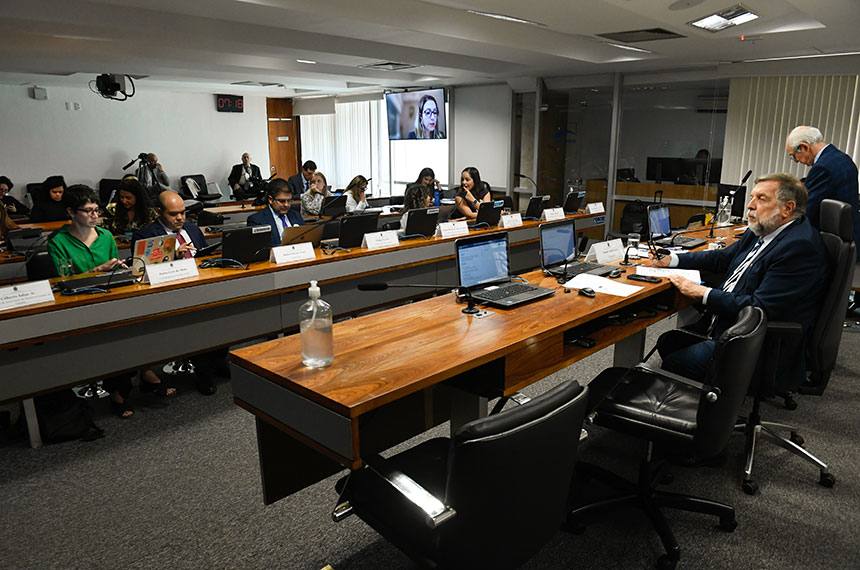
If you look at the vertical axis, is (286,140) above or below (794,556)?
above

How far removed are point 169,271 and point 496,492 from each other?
2.48m

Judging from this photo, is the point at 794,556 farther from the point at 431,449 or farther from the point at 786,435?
the point at 431,449

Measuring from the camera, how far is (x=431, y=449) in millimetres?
1854

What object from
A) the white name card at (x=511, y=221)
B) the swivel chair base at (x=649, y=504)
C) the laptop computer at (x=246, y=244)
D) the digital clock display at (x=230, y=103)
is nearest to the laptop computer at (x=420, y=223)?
the white name card at (x=511, y=221)

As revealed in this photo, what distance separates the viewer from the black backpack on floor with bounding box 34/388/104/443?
2910mm

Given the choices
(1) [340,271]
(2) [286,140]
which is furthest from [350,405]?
(2) [286,140]

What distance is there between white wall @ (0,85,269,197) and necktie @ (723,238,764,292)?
1080cm

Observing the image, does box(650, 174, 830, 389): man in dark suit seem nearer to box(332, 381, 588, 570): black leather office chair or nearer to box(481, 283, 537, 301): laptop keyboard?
box(481, 283, 537, 301): laptop keyboard

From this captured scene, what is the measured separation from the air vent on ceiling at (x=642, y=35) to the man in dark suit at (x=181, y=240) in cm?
382

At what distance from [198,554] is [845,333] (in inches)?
191

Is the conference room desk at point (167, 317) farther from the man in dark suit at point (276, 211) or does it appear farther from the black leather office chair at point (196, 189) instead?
the black leather office chair at point (196, 189)

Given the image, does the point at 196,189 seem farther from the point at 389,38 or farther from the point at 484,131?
the point at 389,38

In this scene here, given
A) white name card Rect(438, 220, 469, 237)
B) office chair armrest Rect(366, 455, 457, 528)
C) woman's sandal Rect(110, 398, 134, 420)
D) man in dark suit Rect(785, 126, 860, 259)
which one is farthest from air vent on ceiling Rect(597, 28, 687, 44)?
woman's sandal Rect(110, 398, 134, 420)

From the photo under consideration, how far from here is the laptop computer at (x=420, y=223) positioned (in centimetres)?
457
